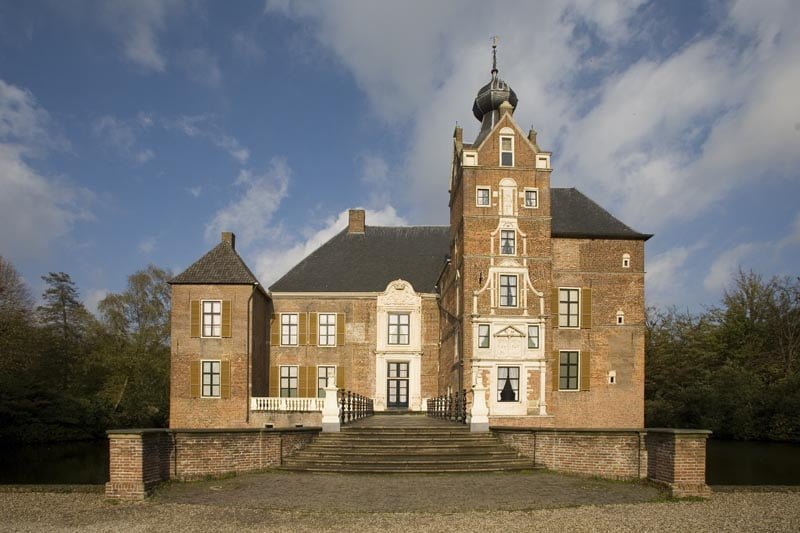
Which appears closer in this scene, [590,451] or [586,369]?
[590,451]

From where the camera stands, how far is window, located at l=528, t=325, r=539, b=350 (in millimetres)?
22141

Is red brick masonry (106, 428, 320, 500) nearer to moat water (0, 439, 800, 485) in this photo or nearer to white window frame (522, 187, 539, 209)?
moat water (0, 439, 800, 485)

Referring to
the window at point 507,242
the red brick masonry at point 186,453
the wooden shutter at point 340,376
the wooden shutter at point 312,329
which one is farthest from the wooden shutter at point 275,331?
the red brick masonry at point 186,453

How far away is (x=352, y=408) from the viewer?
1883cm

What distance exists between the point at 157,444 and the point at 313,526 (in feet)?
13.4

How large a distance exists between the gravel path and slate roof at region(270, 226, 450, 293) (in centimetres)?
1820

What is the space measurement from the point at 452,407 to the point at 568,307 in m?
6.16

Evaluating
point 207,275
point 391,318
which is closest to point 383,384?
point 391,318

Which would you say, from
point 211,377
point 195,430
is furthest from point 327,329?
point 195,430

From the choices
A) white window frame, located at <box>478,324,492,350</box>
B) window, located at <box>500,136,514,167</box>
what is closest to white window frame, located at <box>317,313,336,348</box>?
white window frame, located at <box>478,324,492,350</box>

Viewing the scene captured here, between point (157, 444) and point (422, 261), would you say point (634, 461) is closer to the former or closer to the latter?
point (157, 444)

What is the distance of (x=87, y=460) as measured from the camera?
2558cm

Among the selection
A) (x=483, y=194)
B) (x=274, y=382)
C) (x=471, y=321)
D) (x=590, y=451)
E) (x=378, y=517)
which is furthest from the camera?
(x=274, y=382)

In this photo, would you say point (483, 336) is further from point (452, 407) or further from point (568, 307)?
point (568, 307)
